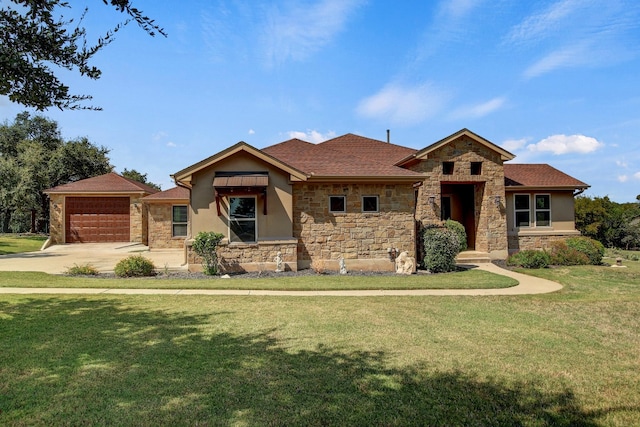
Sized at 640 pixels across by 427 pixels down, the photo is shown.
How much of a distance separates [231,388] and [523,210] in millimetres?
17873

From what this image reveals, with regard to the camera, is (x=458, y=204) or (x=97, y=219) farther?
(x=97, y=219)

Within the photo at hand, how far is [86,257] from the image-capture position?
17844 mm

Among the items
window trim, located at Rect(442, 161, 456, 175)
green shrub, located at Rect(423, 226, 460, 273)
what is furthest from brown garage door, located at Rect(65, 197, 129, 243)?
window trim, located at Rect(442, 161, 456, 175)

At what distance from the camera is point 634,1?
952 cm

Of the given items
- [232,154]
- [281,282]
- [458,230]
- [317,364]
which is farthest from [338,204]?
[317,364]

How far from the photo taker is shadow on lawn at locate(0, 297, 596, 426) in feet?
11.2

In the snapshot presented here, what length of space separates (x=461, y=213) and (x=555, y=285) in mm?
7743

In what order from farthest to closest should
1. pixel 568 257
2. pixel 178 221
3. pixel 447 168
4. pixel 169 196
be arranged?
pixel 178 221 → pixel 169 196 → pixel 447 168 → pixel 568 257

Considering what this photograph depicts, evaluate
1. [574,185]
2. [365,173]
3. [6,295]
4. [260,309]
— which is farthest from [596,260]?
[6,295]

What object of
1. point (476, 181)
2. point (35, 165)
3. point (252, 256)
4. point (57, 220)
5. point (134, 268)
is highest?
point (35, 165)

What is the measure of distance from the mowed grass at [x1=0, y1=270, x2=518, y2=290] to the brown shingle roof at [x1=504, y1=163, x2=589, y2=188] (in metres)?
7.72

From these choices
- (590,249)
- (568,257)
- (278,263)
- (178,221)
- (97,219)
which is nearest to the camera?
(278,263)

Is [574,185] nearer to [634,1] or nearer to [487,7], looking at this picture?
[634,1]

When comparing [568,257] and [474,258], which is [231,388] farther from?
[568,257]
